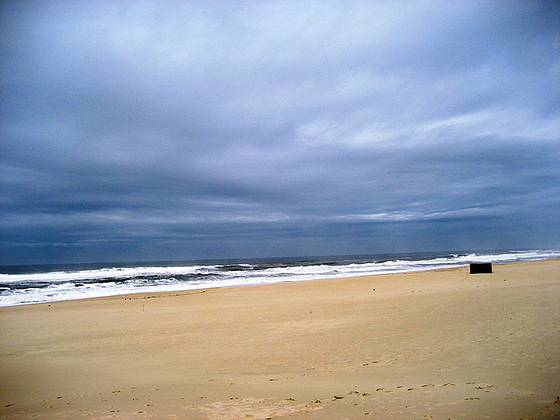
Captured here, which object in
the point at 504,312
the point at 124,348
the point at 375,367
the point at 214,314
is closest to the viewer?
the point at 375,367

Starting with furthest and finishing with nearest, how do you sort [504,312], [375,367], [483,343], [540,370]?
[504,312] → [483,343] → [375,367] → [540,370]

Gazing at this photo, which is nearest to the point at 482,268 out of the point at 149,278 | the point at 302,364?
the point at 302,364

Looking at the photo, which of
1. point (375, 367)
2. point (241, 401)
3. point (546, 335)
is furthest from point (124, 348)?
point (546, 335)

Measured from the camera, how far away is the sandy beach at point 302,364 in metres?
4.68

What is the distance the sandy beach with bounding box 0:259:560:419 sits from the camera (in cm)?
468

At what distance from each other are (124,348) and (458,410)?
7.85m

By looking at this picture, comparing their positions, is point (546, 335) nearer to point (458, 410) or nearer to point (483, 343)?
point (483, 343)

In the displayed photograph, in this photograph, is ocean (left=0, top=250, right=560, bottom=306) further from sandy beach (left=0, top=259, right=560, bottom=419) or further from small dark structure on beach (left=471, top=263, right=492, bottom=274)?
sandy beach (left=0, top=259, right=560, bottom=419)

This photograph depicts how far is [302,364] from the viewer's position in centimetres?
688

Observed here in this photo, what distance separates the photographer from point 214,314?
1354 cm

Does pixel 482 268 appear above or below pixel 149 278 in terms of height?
above

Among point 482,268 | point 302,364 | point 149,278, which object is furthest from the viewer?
point 149,278

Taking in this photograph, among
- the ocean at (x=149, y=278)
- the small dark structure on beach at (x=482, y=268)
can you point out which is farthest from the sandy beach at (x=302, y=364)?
the ocean at (x=149, y=278)

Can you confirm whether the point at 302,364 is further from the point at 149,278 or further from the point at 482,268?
the point at 149,278
